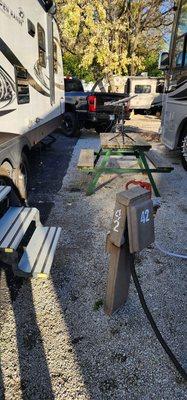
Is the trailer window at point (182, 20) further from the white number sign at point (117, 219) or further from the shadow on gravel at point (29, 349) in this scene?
the shadow on gravel at point (29, 349)

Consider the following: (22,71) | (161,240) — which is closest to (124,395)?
(161,240)

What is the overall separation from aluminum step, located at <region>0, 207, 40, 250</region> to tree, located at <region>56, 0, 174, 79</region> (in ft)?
58.7

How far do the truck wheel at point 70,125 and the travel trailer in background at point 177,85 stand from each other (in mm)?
3755

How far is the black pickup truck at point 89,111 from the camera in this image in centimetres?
992

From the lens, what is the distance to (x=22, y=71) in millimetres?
4363

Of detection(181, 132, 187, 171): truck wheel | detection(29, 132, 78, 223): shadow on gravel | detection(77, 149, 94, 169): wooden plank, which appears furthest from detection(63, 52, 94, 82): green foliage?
detection(77, 149, 94, 169): wooden plank

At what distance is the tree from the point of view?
18.2 m

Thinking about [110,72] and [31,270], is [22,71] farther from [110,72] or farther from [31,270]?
[110,72]

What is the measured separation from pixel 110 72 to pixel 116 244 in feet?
63.8

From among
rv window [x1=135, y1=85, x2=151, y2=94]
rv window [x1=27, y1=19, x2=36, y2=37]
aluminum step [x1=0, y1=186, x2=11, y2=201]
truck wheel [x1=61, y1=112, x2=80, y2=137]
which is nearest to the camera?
aluminum step [x1=0, y1=186, x2=11, y2=201]

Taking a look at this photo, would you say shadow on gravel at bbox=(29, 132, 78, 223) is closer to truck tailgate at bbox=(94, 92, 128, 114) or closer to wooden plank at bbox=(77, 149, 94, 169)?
wooden plank at bbox=(77, 149, 94, 169)

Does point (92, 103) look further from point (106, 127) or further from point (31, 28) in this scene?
point (31, 28)

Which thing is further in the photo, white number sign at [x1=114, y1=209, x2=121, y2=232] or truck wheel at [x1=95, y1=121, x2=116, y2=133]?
truck wheel at [x1=95, y1=121, x2=116, y2=133]

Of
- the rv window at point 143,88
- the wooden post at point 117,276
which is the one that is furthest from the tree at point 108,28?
the wooden post at point 117,276
